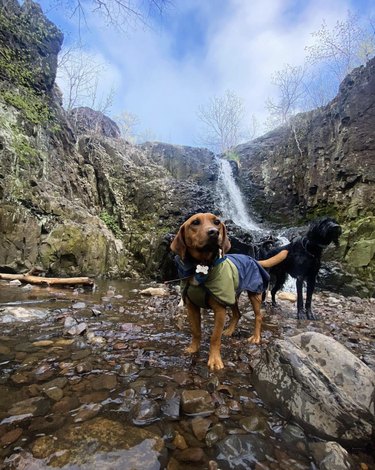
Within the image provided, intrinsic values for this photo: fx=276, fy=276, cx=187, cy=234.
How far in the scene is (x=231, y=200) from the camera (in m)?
20.3

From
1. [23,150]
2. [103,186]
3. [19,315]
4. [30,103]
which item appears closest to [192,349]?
[19,315]

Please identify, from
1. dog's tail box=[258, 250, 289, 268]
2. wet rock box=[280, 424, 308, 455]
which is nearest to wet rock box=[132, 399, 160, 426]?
wet rock box=[280, 424, 308, 455]

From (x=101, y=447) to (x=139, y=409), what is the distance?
401 mm

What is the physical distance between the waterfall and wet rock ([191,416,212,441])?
1537 centimetres

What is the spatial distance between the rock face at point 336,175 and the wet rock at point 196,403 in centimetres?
1050

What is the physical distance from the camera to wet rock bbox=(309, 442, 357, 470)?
1.32m

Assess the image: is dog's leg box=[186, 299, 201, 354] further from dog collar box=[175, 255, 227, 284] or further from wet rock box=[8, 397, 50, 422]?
wet rock box=[8, 397, 50, 422]

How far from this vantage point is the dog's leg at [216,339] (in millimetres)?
2582

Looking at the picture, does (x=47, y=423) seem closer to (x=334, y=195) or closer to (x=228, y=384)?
(x=228, y=384)

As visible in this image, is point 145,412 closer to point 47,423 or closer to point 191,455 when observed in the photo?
point 191,455

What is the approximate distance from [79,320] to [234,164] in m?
22.9

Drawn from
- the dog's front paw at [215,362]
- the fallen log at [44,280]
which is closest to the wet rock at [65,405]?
the dog's front paw at [215,362]

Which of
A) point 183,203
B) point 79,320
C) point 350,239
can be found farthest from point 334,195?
point 79,320

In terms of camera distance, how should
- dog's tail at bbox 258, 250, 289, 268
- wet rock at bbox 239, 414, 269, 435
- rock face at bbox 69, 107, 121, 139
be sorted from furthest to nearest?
rock face at bbox 69, 107, 121, 139, dog's tail at bbox 258, 250, 289, 268, wet rock at bbox 239, 414, 269, 435
